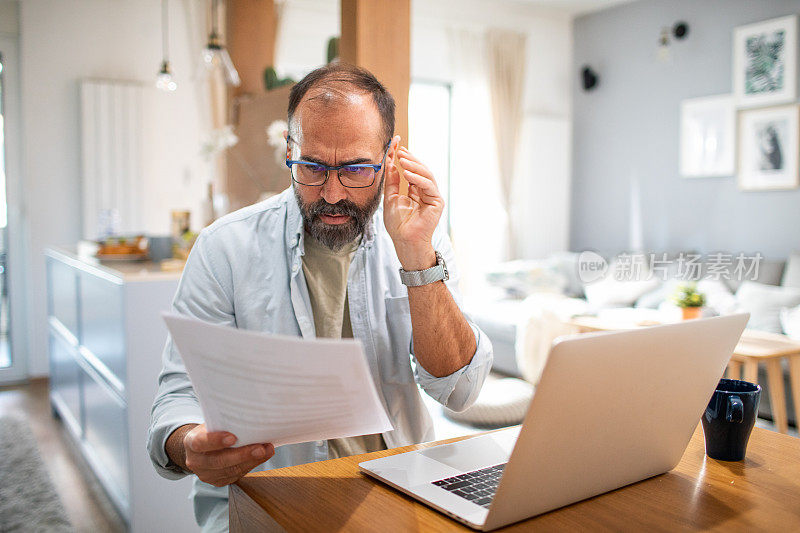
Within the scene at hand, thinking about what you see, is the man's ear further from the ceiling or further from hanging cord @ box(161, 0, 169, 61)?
the ceiling

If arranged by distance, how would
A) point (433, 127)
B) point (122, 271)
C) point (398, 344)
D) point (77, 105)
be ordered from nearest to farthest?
point (398, 344) → point (122, 271) → point (77, 105) → point (433, 127)

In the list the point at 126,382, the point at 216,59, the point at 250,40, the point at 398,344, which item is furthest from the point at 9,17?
the point at 398,344

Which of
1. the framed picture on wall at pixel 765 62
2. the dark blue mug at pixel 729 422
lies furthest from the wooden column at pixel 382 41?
the framed picture on wall at pixel 765 62

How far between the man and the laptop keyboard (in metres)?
0.41

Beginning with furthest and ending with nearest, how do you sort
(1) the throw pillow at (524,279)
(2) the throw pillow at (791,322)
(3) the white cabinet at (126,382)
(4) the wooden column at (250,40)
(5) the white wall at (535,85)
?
(5) the white wall at (535,85) → (1) the throw pillow at (524,279) → (4) the wooden column at (250,40) → (2) the throw pillow at (791,322) → (3) the white cabinet at (126,382)

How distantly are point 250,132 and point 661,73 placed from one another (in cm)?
384

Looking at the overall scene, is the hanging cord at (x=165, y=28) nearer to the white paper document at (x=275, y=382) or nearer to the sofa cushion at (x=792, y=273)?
the sofa cushion at (x=792, y=273)

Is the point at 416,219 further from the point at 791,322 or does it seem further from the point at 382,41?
the point at 791,322

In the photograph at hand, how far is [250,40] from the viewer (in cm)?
411

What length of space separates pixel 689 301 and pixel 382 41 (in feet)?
8.32

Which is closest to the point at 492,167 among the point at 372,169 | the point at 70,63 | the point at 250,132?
the point at 250,132

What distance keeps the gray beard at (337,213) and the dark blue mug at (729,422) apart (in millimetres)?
698

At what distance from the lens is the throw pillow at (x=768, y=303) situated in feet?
13.8

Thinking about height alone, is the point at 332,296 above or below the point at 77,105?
→ below
